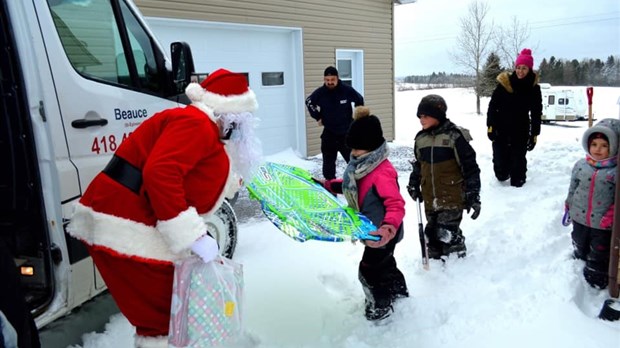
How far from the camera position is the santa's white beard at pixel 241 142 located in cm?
246

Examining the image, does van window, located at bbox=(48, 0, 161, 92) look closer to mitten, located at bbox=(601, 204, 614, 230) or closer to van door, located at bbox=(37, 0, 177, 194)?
van door, located at bbox=(37, 0, 177, 194)

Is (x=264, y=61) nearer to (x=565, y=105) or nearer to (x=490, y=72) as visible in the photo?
(x=565, y=105)

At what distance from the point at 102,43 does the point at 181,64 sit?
1.90ft

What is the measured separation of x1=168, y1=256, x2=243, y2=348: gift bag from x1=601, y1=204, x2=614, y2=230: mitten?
2908mm

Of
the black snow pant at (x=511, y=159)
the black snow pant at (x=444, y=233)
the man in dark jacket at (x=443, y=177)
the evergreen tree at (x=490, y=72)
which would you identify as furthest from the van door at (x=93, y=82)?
the evergreen tree at (x=490, y=72)

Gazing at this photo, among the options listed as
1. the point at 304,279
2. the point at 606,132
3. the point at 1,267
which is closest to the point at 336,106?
the point at 304,279

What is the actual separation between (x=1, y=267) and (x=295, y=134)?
8986 mm

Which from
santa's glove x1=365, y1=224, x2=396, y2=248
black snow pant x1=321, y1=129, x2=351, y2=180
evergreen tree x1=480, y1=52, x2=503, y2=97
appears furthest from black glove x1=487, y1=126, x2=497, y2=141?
evergreen tree x1=480, y1=52, x2=503, y2=97

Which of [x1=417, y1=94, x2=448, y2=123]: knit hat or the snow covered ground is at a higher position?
[x1=417, y1=94, x2=448, y2=123]: knit hat

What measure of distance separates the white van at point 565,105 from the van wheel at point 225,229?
1072 inches

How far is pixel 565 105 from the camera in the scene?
27703 millimetres

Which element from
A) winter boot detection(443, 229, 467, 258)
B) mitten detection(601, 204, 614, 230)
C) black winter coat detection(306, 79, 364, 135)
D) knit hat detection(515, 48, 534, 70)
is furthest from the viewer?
black winter coat detection(306, 79, 364, 135)

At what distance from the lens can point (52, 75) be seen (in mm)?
2779

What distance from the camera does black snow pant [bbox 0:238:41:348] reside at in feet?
5.69
